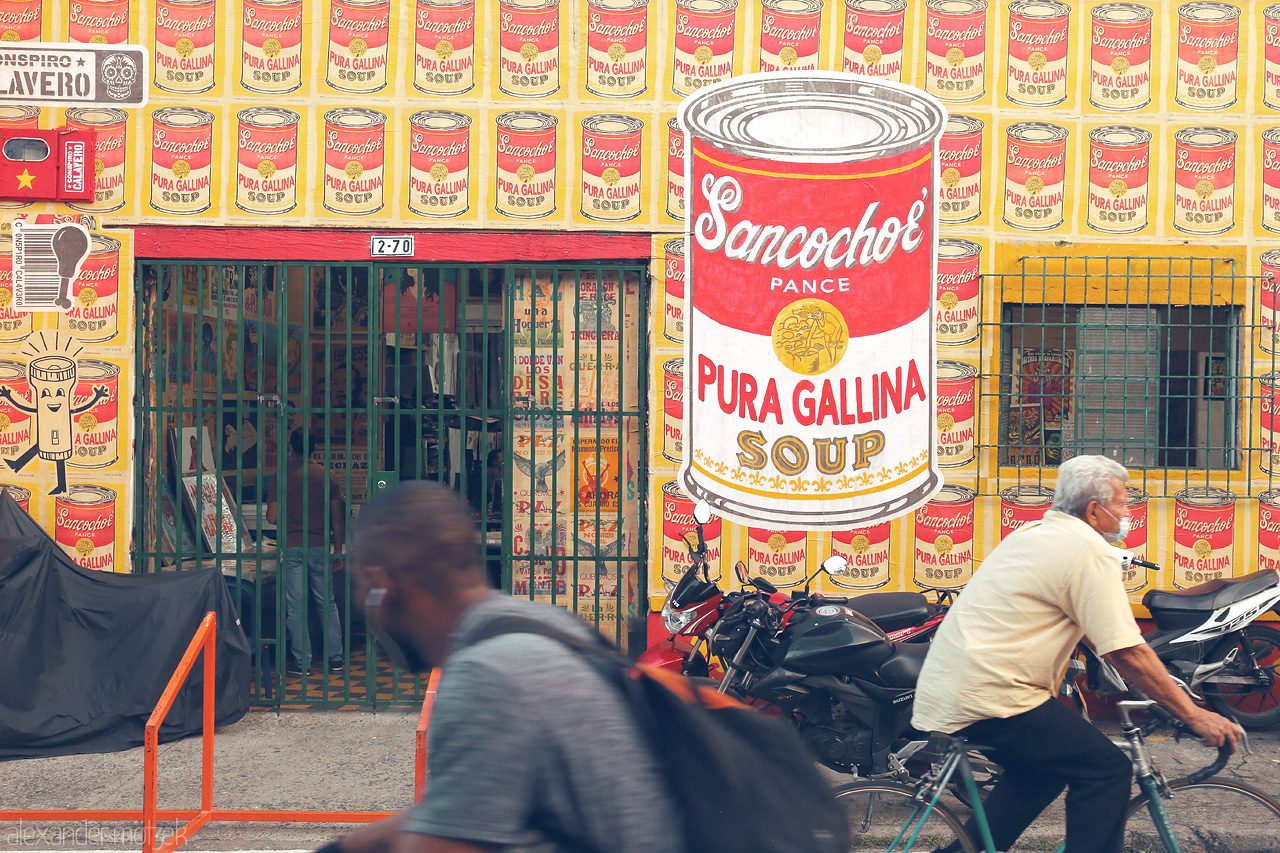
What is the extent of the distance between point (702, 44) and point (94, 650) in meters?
4.99

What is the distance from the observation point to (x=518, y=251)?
6.73m

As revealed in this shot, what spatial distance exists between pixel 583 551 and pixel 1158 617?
3.39m

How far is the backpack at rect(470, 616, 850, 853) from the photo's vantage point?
1656 millimetres

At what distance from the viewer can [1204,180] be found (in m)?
6.67

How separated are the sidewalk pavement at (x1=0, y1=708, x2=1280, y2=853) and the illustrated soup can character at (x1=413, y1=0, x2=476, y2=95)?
398 cm

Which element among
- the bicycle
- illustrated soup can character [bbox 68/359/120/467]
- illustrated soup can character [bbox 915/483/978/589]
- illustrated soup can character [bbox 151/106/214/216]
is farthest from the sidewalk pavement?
illustrated soup can character [bbox 151/106/214/216]

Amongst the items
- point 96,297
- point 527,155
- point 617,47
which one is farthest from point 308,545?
point 617,47

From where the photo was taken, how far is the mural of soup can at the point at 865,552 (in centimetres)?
672

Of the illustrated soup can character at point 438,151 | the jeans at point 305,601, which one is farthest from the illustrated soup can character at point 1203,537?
the jeans at point 305,601

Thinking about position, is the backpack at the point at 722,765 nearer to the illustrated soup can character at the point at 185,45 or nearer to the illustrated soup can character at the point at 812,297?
the illustrated soup can character at the point at 812,297

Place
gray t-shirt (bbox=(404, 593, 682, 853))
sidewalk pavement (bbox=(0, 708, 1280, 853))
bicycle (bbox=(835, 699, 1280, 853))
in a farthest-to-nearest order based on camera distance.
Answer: sidewalk pavement (bbox=(0, 708, 1280, 853))
bicycle (bbox=(835, 699, 1280, 853))
gray t-shirt (bbox=(404, 593, 682, 853))

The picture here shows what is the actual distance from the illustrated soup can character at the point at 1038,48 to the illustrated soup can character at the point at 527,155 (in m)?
2.84

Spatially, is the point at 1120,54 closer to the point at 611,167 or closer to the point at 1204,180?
the point at 1204,180

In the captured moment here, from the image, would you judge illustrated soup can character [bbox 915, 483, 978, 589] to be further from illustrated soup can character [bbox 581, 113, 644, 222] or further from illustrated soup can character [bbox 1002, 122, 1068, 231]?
Answer: illustrated soup can character [bbox 581, 113, 644, 222]
